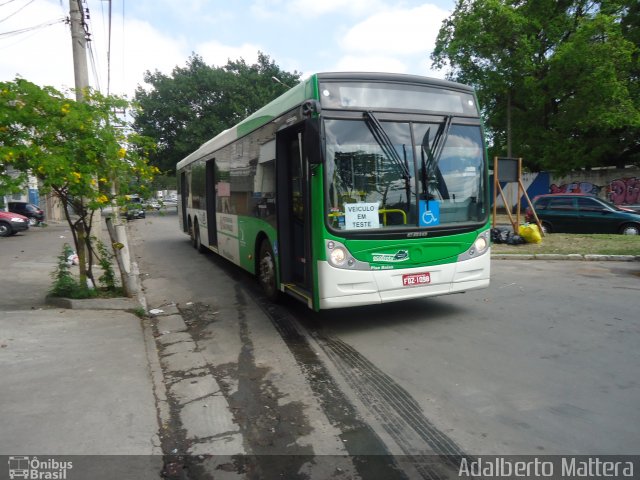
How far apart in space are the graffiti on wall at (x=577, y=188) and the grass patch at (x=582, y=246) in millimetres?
14534

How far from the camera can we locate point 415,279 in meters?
5.98

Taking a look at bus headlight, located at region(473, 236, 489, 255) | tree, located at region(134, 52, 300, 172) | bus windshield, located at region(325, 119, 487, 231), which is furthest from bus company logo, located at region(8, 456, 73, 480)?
tree, located at region(134, 52, 300, 172)

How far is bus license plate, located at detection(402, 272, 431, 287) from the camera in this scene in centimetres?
593

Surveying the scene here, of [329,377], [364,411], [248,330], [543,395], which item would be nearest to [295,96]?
[248,330]

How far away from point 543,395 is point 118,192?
256 inches

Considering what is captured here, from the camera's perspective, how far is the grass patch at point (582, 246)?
12.0 m

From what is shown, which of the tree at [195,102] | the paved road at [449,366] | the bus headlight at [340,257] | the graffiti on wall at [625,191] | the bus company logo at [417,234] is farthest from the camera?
the tree at [195,102]

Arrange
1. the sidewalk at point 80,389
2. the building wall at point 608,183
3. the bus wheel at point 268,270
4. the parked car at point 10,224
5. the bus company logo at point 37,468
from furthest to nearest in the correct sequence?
the building wall at point 608,183 → the parked car at point 10,224 → the bus wheel at point 268,270 → the sidewalk at point 80,389 → the bus company logo at point 37,468

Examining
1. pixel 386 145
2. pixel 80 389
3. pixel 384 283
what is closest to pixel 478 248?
pixel 384 283

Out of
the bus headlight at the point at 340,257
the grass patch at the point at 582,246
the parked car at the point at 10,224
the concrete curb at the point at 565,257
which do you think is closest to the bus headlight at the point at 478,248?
the bus headlight at the point at 340,257

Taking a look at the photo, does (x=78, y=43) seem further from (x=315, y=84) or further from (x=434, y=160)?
(x=434, y=160)

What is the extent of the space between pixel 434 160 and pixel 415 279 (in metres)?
1.54

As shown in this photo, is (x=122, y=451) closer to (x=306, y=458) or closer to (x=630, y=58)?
(x=306, y=458)

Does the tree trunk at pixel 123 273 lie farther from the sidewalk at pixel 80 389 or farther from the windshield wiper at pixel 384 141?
the windshield wiper at pixel 384 141
